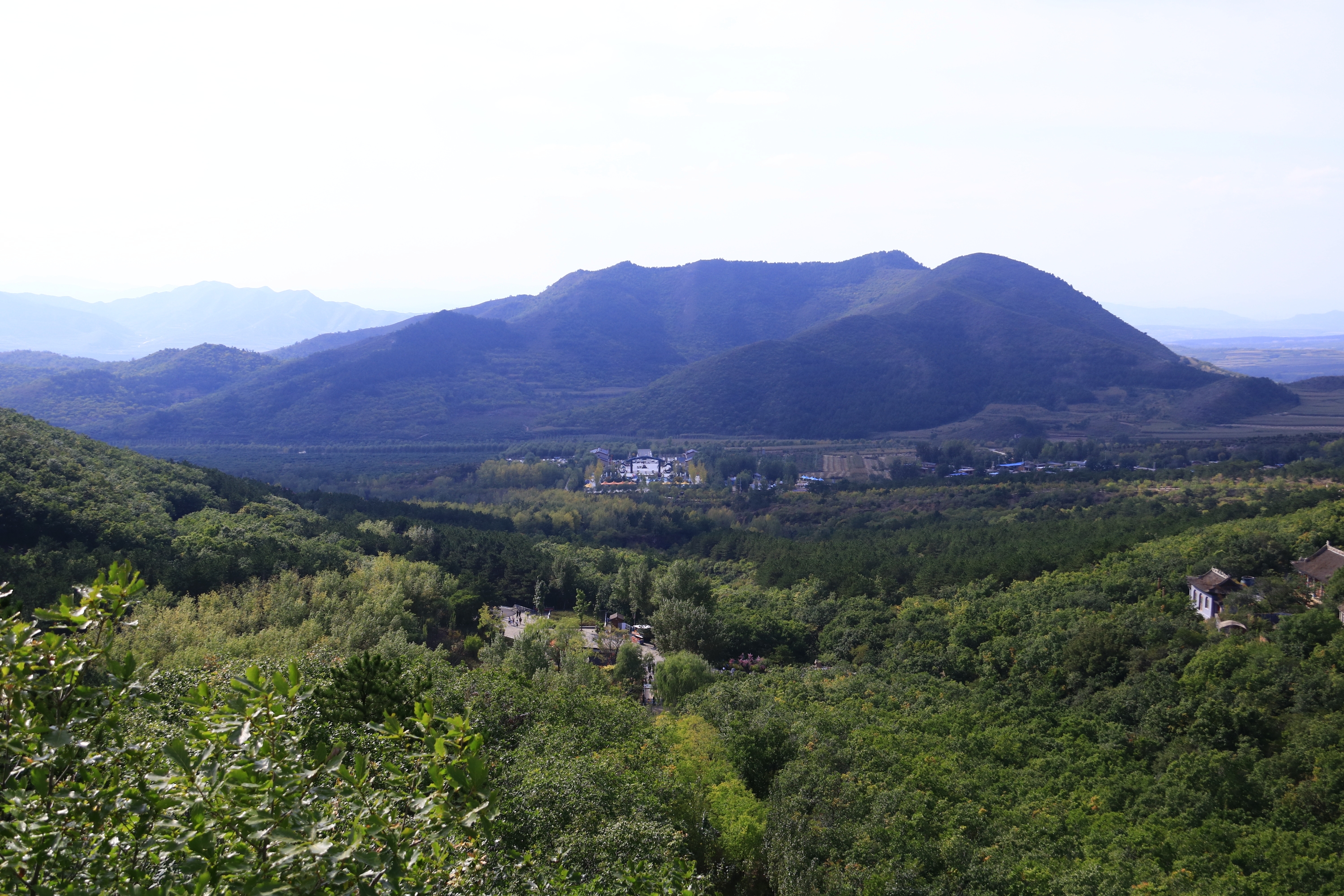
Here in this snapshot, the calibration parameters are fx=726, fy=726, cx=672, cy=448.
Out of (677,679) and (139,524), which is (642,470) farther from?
(677,679)

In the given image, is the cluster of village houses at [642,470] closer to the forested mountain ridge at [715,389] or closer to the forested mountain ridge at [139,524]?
the forested mountain ridge at [715,389]

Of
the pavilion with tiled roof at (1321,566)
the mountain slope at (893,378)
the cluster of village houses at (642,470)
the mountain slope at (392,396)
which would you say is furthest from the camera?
the mountain slope at (893,378)

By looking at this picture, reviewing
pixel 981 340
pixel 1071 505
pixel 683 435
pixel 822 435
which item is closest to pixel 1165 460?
pixel 1071 505

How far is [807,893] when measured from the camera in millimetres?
14289

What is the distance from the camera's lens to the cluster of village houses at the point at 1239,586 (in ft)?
82.9

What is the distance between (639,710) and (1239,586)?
73.8ft

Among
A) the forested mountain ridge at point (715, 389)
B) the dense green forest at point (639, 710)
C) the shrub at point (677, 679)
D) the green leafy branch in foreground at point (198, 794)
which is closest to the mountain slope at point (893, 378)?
the forested mountain ridge at point (715, 389)

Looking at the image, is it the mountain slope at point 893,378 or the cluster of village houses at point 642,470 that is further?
the mountain slope at point 893,378

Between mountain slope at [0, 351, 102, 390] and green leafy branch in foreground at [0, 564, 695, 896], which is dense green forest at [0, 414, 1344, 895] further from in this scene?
mountain slope at [0, 351, 102, 390]

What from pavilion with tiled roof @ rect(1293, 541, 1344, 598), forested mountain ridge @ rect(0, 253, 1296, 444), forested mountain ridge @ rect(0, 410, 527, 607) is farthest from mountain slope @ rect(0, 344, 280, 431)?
pavilion with tiled roof @ rect(1293, 541, 1344, 598)

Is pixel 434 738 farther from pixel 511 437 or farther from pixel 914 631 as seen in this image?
pixel 511 437

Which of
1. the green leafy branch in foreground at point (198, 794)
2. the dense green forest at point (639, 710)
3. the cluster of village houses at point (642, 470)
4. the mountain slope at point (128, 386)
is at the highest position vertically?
the mountain slope at point (128, 386)

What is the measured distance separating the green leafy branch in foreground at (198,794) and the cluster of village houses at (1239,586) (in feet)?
96.2

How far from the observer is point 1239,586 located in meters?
26.6
